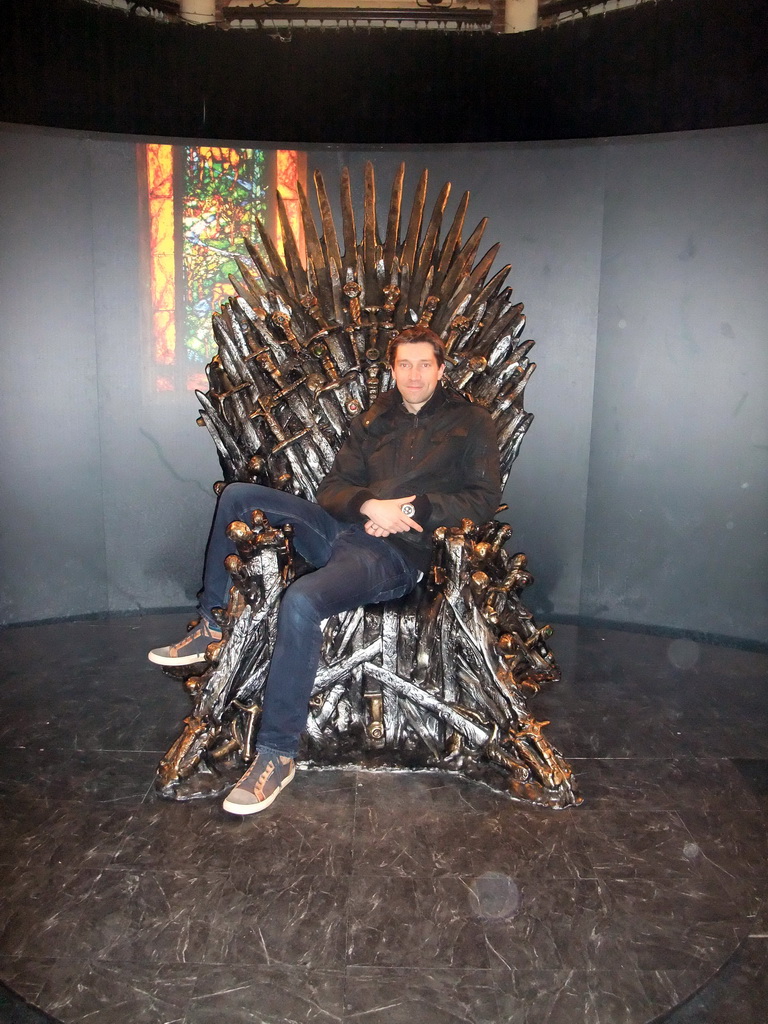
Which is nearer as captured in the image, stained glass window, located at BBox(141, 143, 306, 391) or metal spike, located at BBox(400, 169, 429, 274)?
metal spike, located at BBox(400, 169, 429, 274)

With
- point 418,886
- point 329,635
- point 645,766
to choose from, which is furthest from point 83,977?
point 645,766

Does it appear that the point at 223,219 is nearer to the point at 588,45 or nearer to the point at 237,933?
the point at 588,45

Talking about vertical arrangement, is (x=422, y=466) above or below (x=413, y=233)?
below

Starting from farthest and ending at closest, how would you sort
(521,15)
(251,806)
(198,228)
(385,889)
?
(521,15)
(198,228)
(251,806)
(385,889)

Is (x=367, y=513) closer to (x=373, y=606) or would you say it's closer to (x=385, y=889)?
(x=373, y=606)

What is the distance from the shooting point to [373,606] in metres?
3.30

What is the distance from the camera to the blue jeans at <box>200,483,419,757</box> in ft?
9.73

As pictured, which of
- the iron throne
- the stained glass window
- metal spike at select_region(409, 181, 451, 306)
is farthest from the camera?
the stained glass window

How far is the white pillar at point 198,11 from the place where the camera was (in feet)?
18.5

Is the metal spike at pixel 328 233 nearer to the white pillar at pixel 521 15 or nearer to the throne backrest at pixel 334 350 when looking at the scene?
the throne backrest at pixel 334 350

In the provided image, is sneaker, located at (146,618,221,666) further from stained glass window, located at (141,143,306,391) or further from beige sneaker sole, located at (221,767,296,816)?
stained glass window, located at (141,143,306,391)

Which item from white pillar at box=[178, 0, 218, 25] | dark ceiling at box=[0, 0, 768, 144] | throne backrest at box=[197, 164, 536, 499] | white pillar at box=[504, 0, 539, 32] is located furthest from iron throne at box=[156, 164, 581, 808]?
white pillar at box=[504, 0, 539, 32]

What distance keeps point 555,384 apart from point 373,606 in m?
2.31

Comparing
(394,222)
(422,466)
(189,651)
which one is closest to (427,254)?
(394,222)
